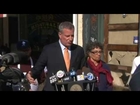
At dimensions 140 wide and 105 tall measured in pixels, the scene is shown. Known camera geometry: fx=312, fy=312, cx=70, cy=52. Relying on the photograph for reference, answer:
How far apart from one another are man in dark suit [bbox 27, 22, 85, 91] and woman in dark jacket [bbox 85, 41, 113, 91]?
27cm

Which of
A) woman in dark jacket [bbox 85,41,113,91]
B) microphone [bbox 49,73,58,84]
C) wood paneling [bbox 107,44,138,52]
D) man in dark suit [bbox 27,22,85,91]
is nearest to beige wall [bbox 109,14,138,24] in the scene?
wood paneling [bbox 107,44,138,52]

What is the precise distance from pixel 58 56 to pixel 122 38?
12.1 feet

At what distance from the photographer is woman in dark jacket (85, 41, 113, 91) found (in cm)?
342

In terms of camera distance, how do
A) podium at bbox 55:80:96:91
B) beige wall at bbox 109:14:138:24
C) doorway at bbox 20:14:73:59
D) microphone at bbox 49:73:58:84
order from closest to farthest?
podium at bbox 55:80:96:91 → microphone at bbox 49:73:58:84 → beige wall at bbox 109:14:138:24 → doorway at bbox 20:14:73:59

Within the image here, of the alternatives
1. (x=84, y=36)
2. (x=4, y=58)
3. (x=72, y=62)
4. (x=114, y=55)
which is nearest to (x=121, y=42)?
(x=114, y=55)

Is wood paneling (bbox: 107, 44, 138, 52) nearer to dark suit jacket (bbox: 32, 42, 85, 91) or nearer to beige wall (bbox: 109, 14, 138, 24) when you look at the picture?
beige wall (bbox: 109, 14, 138, 24)

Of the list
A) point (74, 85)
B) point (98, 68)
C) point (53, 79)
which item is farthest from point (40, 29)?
point (74, 85)

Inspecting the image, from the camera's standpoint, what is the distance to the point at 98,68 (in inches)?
137

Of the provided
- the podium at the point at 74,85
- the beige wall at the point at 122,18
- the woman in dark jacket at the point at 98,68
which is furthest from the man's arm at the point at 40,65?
the beige wall at the point at 122,18

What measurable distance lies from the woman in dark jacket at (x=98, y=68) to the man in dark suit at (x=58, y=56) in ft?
0.89

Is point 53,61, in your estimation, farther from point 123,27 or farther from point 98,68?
point 123,27

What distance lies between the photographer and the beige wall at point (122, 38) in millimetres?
6398
